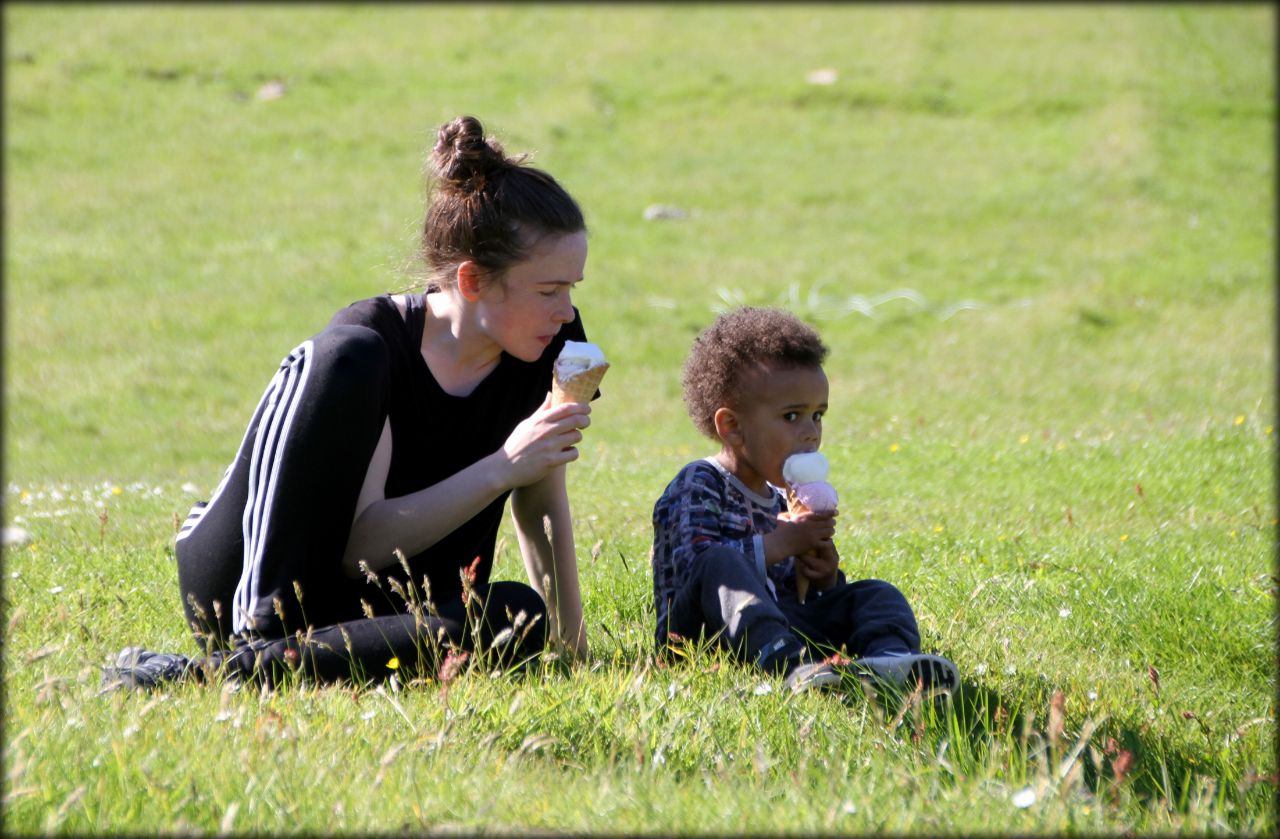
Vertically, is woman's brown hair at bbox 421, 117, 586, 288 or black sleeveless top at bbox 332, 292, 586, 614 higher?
woman's brown hair at bbox 421, 117, 586, 288

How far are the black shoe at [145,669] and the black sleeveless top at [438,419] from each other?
26.6 inches

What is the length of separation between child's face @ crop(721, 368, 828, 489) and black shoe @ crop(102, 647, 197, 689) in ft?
6.80

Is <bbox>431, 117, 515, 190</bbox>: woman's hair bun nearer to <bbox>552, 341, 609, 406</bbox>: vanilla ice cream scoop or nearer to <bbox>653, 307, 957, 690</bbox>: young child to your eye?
<bbox>552, 341, 609, 406</bbox>: vanilla ice cream scoop

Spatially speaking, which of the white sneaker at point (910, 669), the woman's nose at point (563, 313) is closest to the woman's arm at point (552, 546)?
the woman's nose at point (563, 313)

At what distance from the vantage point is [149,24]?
30.1 metres

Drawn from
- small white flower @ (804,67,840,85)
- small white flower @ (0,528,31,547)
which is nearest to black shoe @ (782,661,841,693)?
small white flower @ (0,528,31,547)

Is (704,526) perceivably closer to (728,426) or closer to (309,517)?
(728,426)

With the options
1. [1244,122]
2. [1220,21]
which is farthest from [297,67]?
[1220,21]

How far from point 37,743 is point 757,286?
Answer: 14817 millimetres

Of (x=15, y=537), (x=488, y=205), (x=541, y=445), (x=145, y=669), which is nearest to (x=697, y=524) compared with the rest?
(x=541, y=445)

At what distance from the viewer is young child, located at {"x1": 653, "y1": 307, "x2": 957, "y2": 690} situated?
454 centimetres

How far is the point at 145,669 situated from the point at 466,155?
1.92 metres

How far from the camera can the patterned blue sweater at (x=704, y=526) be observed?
484 cm

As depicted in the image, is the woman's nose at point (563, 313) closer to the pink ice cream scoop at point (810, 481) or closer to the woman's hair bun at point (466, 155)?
the woman's hair bun at point (466, 155)
